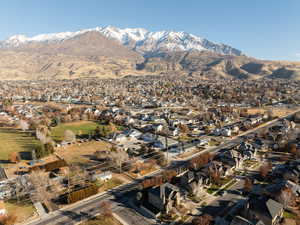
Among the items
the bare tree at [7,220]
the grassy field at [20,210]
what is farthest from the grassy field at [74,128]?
the bare tree at [7,220]

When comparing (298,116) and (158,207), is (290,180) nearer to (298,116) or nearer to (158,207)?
(158,207)

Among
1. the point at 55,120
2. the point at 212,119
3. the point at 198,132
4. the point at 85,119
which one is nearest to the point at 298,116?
the point at 212,119

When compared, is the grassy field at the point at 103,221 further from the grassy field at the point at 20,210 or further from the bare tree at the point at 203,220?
the bare tree at the point at 203,220

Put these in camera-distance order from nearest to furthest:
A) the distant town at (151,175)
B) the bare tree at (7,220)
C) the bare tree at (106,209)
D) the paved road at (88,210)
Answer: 1. the bare tree at (7,220)
2. the paved road at (88,210)
3. the bare tree at (106,209)
4. the distant town at (151,175)

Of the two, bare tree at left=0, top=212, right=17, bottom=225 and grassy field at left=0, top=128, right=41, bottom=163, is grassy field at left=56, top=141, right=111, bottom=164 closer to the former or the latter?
grassy field at left=0, top=128, right=41, bottom=163

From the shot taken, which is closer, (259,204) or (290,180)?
(259,204)
